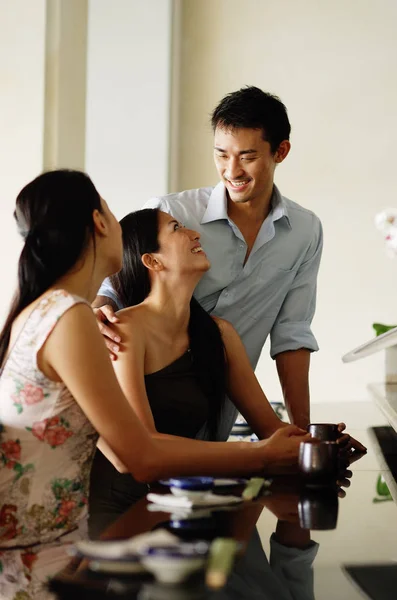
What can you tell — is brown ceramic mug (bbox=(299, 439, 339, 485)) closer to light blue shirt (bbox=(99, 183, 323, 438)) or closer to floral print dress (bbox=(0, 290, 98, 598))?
floral print dress (bbox=(0, 290, 98, 598))

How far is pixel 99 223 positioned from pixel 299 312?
4.47ft

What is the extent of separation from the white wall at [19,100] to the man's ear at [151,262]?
167cm

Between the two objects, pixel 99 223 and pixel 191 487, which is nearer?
pixel 191 487

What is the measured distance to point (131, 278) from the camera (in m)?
2.59

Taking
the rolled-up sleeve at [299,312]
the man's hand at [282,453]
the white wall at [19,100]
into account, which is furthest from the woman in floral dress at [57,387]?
the white wall at [19,100]

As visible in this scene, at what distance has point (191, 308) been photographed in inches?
103

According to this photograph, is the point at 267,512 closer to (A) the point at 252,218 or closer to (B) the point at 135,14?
(A) the point at 252,218

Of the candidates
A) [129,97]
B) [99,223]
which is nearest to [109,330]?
[99,223]

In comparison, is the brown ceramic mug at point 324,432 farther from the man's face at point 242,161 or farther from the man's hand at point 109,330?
the man's face at point 242,161

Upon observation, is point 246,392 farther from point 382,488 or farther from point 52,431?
point 52,431

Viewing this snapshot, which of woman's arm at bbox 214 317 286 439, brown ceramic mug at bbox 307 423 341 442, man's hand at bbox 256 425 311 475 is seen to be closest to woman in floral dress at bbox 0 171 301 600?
man's hand at bbox 256 425 311 475

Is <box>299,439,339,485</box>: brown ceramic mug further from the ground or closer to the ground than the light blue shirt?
closer to the ground

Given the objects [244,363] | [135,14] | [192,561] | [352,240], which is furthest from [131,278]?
[135,14]

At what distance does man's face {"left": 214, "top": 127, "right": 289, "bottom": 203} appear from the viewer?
9.29 ft
